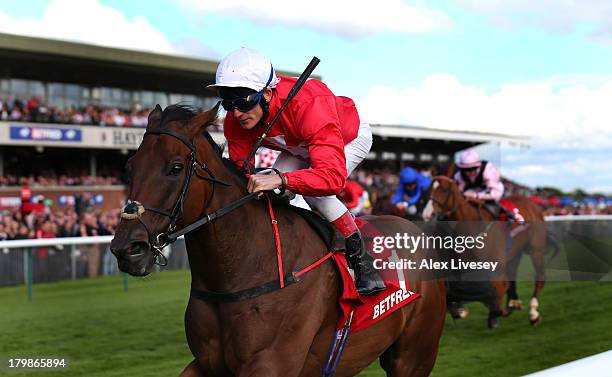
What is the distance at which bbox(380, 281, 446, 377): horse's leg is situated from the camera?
3.26 meters

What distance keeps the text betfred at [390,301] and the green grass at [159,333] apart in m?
1.94

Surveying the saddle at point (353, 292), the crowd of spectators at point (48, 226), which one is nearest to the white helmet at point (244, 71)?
the saddle at point (353, 292)

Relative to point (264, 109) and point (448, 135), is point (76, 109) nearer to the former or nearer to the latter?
point (448, 135)

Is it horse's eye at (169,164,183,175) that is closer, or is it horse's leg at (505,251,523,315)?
horse's eye at (169,164,183,175)

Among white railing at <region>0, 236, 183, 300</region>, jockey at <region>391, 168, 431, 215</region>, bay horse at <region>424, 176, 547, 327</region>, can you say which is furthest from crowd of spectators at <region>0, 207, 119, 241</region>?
bay horse at <region>424, 176, 547, 327</region>

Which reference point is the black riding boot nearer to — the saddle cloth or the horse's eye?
the saddle cloth

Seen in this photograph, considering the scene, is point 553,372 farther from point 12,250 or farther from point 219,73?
point 12,250

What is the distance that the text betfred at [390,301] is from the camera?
290cm

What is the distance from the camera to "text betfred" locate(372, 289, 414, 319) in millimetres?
2901

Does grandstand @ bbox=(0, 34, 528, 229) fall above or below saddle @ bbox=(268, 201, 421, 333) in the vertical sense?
below

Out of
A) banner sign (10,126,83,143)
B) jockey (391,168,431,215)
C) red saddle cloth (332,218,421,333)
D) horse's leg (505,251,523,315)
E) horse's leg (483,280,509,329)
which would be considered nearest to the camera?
red saddle cloth (332,218,421,333)

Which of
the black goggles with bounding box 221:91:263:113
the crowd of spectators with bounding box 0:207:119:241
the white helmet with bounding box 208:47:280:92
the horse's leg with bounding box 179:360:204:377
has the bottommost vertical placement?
the crowd of spectators with bounding box 0:207:119:241

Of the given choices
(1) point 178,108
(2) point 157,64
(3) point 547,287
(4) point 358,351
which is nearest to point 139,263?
(1) point 178,108

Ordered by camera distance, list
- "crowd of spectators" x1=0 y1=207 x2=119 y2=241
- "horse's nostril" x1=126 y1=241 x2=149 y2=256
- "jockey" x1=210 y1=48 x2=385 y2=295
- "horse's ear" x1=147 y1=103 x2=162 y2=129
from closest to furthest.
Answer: "horse's nostril" x1=126 y1=241 x2=149 y2=256 → "horse's ear" x1=147 y1=103 x2=162 y2=129 → "jockey" x1=210 y1=48 x2=385 y2=295 → "crowd of spectators" x1=0 y1=207 x2=119 y2=241
